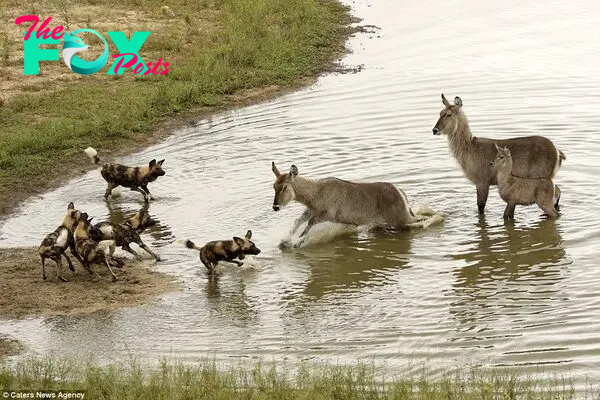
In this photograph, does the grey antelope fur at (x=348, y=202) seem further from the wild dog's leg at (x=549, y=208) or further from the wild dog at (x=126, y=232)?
the wild dog at (x=126, y=232)

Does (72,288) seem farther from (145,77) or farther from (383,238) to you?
(145,77)

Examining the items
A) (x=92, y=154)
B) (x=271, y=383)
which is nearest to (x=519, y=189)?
(x=271, y=383)

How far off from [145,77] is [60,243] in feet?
33.0

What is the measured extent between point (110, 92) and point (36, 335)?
34.7 ft

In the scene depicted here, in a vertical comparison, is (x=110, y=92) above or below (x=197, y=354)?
above

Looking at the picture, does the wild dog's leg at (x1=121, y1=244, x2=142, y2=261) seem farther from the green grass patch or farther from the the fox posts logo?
the the fox posts logo

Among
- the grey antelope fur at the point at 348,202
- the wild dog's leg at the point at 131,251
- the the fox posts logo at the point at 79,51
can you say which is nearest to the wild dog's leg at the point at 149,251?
the wild dog's leg at the point at 131,251

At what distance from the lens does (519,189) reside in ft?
44.1

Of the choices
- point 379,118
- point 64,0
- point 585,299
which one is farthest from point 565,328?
point 64,0

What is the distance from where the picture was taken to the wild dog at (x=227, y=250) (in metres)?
12.2

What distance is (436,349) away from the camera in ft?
32.5

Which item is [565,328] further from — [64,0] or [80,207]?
[64,0]

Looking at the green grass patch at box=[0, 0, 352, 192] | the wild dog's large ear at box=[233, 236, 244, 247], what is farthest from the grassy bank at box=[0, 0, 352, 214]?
the wild dog's large ear at box=[233, 236, 244, 247]

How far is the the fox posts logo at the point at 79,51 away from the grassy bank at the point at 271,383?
1351cm
